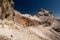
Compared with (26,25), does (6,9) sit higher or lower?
higher

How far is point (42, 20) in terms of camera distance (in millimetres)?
24516

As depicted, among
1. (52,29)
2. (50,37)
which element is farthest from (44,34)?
(52,29)

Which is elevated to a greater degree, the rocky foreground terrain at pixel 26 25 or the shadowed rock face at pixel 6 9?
the shadowed rock face at pixel 6 9

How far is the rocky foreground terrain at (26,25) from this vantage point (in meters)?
14.3

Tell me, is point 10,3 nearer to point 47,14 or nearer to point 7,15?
point 7,15

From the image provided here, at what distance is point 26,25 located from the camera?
21344mm

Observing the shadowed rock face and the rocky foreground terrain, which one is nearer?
the rocky foreground terrain

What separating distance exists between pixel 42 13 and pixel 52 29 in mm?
2721

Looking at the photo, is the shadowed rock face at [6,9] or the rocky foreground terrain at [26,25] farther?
the shadowed rock face at [6,9]

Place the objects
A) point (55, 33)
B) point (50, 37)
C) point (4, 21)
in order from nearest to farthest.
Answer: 1. point (4, 21)
2. point (50, 37)
3. point (55, 33)

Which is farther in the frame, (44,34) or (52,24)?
(52,24)

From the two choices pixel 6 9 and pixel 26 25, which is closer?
pixel 6 9

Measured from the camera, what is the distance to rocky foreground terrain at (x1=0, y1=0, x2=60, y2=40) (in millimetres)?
14262

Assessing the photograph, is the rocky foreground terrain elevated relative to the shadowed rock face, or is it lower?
lower
